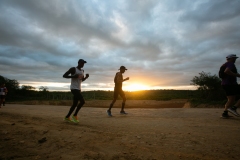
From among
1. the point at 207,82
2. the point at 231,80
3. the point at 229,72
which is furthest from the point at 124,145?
the point at 207,82

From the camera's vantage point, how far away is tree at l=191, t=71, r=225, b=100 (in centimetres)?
1803

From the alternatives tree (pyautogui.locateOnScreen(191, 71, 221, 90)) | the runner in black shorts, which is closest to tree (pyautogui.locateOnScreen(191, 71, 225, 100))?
tree (pyautogui.locateOnScreen(191, 71, 221, 90))

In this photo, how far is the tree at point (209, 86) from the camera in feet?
59.2

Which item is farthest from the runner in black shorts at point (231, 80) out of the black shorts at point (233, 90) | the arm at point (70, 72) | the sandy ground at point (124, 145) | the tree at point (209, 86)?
the tree at point (209, 86)

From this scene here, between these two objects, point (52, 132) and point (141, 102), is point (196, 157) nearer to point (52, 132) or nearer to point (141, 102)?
point (52, 132)

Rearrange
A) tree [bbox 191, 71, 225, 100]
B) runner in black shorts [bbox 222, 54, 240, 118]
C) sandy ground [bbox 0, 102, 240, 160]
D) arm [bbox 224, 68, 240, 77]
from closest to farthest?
1. sandy ground [bbox 0, 102, 240, 160]
2. arm [bbox 224, 68, 240, 77]
3. runner in black shorts [bbox 222, 54, 240, 118]
4. tree [bbox 191, 71, 225, 100]

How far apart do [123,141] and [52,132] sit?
1.72m

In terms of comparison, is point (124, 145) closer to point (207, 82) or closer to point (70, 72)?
point (70, 72)

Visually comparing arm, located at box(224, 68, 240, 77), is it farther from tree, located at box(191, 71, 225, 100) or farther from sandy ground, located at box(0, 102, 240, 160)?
tree, located at box(191, 71, 225, 100)

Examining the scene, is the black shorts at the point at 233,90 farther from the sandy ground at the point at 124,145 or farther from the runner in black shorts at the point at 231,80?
the sandy ground at the point at 124,145

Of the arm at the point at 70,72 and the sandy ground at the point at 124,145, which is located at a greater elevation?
the arm at the point at 70,72

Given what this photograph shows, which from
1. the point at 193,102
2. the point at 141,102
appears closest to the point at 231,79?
the point at 193,102

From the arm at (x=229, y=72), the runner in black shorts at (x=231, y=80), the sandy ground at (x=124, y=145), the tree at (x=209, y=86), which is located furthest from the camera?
the tree at (x=209, y=86)

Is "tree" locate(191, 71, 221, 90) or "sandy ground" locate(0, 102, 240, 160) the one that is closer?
"sandy ground" locate(0, 102, 240, 160)
